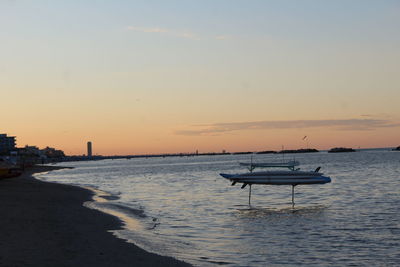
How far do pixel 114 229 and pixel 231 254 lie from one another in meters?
6.81

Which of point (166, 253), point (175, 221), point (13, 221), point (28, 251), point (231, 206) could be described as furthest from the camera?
point (231, 206)

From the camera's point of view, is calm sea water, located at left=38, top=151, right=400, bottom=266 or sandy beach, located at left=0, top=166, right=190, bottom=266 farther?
calm sea water, located at left=38, top=151, right=400, bottom=266

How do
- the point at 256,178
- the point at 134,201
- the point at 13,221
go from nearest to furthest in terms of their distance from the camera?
the point at 13,221, the point at 134,201, the point at 256,178

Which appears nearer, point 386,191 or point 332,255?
point 332,255

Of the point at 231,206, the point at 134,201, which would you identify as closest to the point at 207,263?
the point at 231,206

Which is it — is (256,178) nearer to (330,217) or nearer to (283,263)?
(330,217)

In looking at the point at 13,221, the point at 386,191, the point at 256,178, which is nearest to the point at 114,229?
the point at 13,221

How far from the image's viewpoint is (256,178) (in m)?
41.7

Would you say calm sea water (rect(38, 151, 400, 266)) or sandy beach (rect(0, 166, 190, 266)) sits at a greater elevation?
sandy beach (rect(0, 166, 190, 266))

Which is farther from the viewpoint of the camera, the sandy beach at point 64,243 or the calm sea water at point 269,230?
the calm sea water at point 269,230

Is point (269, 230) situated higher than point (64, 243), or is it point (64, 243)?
point (64, 243)

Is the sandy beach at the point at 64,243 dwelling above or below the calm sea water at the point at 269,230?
above

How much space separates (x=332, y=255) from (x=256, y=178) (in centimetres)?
2491

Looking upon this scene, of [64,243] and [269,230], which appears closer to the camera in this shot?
[64,243]
